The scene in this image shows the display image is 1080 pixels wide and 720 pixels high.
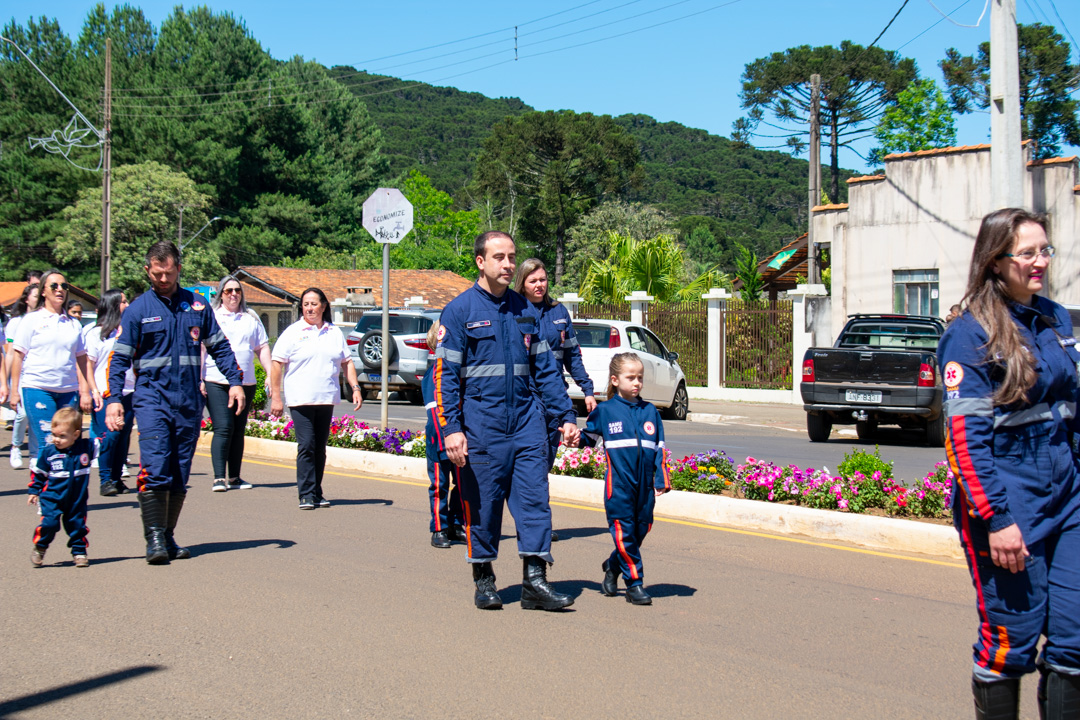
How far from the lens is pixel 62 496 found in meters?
6.46

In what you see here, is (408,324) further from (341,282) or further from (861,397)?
(341,282)

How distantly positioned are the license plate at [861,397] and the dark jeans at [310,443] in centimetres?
802

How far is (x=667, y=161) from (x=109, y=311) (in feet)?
406

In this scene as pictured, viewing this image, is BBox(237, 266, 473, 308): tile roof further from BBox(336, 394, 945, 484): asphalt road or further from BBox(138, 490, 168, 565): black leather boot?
BBox(138, 490, 168, 565): black leather boot

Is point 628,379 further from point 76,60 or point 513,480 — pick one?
point 76,60

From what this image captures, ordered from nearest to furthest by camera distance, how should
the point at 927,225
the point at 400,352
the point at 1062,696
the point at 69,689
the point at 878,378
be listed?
the point at 1062,696 < the point at 69,689 < the point at 878,378 < the point at 400,352 < the point at 927,225

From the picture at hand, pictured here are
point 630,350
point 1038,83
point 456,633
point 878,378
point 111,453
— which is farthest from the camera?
point 1038,83

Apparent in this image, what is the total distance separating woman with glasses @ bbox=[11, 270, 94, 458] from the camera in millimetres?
8836

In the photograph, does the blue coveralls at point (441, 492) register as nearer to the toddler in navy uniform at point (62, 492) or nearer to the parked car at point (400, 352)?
the toddler in navy uniform at point (62, 492)

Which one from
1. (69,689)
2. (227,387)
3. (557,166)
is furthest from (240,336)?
(557,166)

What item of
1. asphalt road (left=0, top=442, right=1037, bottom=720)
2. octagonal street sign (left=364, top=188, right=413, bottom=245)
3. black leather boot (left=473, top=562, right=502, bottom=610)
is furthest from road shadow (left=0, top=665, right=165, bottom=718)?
octagonal street sign (left=364, top=188, right=413, bottom=245)

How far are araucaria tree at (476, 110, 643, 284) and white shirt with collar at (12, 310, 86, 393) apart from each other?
53.1m

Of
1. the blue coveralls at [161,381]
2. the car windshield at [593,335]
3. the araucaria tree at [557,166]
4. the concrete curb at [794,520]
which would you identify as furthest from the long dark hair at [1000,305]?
the araucaria tree at [557,166]

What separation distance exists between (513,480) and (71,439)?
2.95 m
